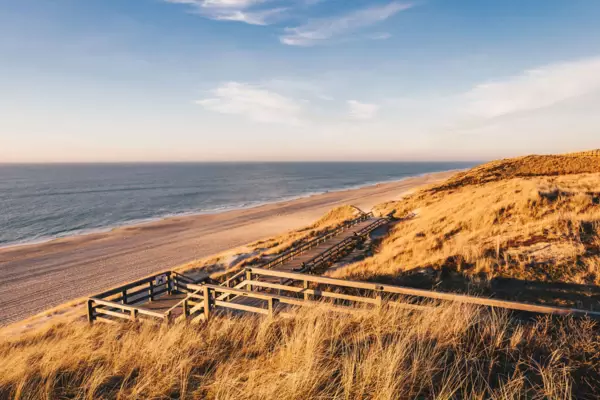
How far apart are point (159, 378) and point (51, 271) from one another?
31.9m

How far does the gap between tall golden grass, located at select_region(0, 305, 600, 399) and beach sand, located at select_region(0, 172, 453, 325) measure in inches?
823

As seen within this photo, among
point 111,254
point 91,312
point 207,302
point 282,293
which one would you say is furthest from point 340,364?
point 111,254

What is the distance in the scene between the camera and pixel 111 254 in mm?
33844

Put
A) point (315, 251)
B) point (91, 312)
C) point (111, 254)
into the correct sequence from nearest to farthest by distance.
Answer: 1. point (91, 312)
2. point (315, 251)
3. point (111, 254)

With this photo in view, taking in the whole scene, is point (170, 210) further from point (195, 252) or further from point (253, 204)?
point (195, 252)

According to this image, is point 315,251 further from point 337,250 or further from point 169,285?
point 169,285

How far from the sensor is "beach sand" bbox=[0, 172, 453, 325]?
23938mm

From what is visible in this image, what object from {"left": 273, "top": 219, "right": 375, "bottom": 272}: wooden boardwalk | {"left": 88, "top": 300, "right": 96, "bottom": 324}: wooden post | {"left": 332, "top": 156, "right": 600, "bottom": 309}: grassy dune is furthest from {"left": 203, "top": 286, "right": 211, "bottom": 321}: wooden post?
{"left": 273, "top": 219, "right": 375, "bottom": 272}: wooden boardwalk

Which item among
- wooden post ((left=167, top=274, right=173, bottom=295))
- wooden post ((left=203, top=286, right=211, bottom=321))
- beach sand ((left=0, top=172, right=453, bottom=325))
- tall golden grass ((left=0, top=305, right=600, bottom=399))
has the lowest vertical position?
beach sand ((left=0, top=172, right=453, bottom=325))

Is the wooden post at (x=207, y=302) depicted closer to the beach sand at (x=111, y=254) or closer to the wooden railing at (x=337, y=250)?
the wooden railing at (x=337, y=250)

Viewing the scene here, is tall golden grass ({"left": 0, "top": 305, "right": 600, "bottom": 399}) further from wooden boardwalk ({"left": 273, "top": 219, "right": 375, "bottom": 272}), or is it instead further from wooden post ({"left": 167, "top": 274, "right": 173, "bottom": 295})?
wooden boardwalk ({"left": 273, "top": 219, "right": 375, "bottom": 272})

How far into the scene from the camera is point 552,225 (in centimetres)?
1312

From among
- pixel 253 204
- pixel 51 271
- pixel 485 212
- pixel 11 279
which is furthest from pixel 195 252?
pixel 253 204

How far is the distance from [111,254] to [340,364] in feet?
118
